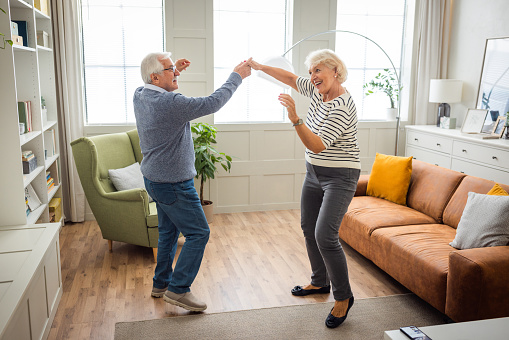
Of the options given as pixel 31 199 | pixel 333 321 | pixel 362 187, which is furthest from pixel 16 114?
pixel 362 187

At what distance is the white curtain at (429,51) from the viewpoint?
5.36 m

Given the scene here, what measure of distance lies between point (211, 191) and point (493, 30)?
10.7 ft

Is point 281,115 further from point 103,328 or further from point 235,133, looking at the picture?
point 103,328

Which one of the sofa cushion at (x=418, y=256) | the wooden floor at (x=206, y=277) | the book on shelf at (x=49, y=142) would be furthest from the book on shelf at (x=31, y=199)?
the sofa cushion at (x=418, y=256)

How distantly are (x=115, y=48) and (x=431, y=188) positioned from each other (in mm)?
3247

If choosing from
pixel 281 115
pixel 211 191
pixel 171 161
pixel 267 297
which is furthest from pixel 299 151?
pixel 171 161

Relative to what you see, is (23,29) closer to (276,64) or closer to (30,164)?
(30,164)

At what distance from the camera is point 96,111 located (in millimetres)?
4934

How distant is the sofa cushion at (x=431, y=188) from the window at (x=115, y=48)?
2787mm

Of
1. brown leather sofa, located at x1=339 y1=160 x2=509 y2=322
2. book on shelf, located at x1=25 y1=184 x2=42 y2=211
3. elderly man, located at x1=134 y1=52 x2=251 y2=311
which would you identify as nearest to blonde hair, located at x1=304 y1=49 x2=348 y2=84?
elderly man, located at x1=134 y1=52 x2=251 y2=311

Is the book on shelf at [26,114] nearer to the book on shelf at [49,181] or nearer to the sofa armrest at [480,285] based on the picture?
the book on shelf at [49,181]

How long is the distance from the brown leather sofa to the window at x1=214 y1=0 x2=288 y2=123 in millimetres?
1484

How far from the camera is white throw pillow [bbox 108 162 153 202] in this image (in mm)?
3988

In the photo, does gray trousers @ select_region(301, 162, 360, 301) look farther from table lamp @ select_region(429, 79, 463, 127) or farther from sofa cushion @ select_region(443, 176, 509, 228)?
table lamp @ select_region(429, 79, 463, 127)
